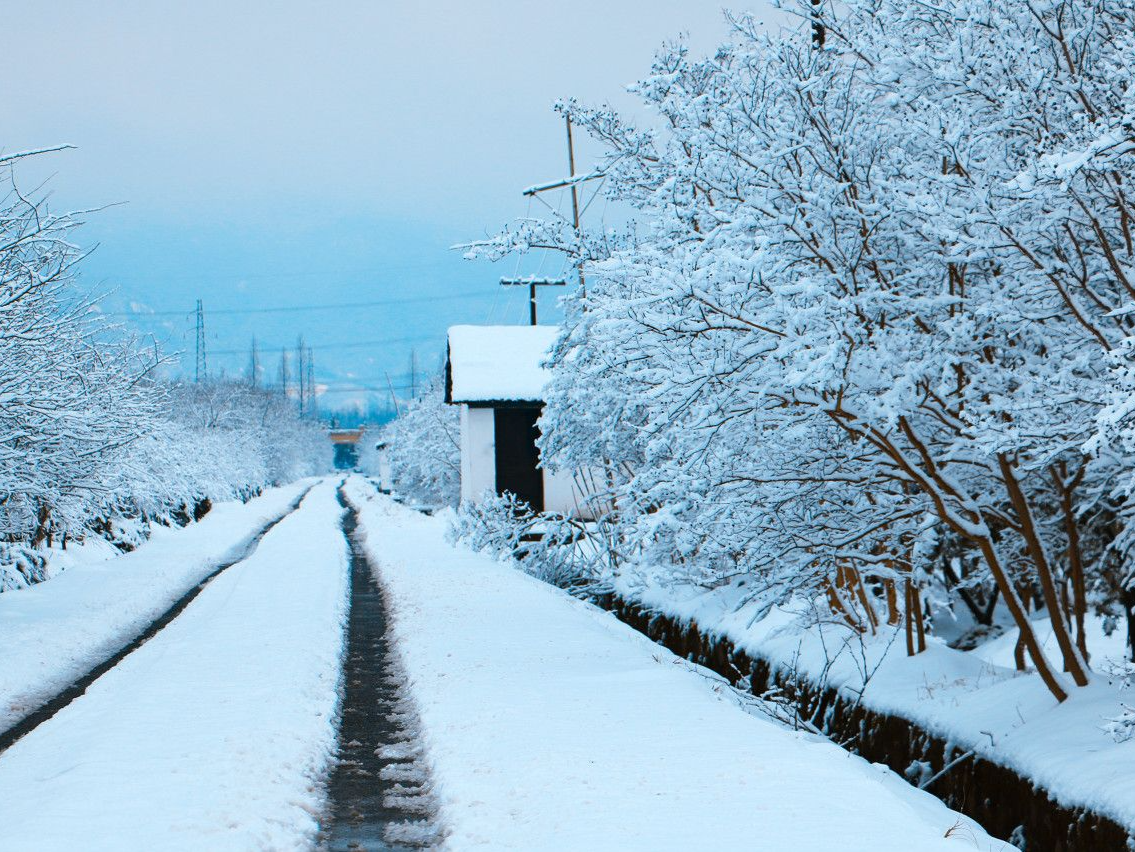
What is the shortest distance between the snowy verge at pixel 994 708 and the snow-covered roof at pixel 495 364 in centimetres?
1893

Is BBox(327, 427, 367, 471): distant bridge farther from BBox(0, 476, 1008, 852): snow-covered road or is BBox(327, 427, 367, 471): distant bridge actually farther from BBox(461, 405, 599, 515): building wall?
BBox(0, 476, 1008, 852): snow-covered road

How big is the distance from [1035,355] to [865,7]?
10.3ft

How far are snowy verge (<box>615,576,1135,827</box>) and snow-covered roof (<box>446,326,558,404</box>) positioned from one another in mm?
18931

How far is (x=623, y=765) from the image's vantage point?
24.6 ft

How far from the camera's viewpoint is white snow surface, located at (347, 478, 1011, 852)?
6070 mm

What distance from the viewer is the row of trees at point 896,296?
7645mm

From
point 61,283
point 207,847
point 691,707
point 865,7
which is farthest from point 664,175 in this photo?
point 61,283

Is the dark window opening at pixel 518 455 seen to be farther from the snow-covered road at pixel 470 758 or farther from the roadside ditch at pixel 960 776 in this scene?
the roadside ditch at pixel 960 776

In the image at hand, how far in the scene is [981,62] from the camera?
7723 millimetres

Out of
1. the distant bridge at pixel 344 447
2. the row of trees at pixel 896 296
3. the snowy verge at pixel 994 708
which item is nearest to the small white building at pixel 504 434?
the snowy verge at pixel 994 708

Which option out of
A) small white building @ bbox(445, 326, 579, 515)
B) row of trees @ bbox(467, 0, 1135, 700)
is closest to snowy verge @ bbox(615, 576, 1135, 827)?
row of trees @ bbox(467, 0, 1135, 700)

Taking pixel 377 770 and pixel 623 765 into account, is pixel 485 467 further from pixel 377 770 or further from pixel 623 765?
pixel 623 765

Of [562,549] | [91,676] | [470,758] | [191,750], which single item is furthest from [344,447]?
[470,758]

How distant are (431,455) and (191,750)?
121 ft
